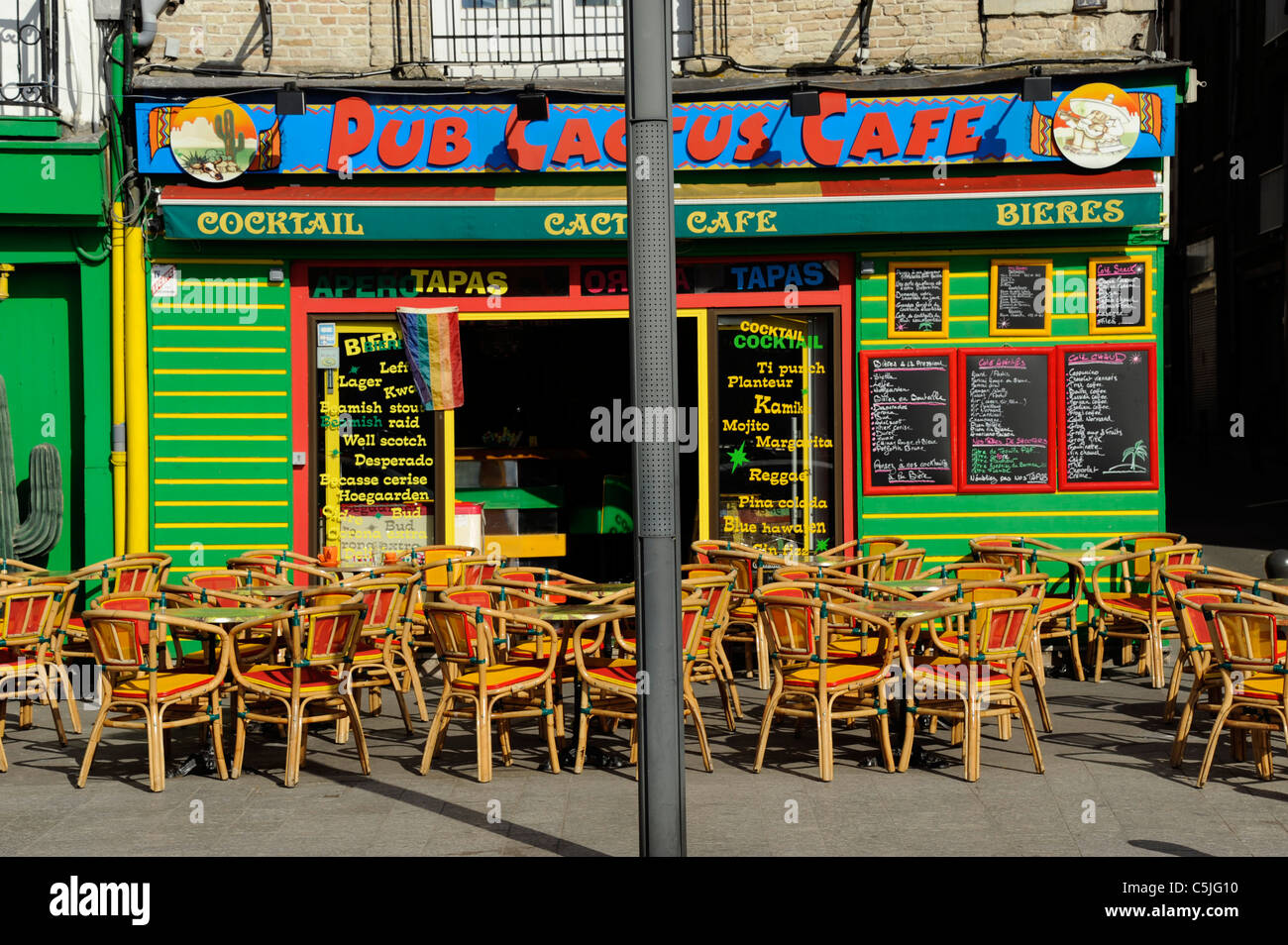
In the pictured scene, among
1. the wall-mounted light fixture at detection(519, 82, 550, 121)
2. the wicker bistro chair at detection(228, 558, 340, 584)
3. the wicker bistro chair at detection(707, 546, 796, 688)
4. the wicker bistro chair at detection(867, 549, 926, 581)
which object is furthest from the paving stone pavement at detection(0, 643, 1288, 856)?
the wall-mounted light fixture at detection(519, 82, 550, 121)

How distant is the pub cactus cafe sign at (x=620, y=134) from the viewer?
11.7 meters

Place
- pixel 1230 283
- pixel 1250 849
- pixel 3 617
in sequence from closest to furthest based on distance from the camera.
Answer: pixel 1250 849
pixel 3 617
pixel 1230 283

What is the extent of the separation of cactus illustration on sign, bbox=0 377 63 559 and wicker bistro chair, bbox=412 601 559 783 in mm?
5058

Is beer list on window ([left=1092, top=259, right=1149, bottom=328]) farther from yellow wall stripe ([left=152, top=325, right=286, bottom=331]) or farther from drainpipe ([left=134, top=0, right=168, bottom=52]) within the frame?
drainpipe ([left=134, top=0, right=168, bottom=52])

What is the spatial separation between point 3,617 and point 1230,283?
28.3 m

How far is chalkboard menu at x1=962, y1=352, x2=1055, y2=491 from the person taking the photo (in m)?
12.0

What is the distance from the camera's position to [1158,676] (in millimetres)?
10586

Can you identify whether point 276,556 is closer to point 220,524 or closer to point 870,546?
point 220,524

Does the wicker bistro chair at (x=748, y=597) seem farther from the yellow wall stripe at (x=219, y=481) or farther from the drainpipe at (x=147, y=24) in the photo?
the drainpipe at (x=147, y=24)

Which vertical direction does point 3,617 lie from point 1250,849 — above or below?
above

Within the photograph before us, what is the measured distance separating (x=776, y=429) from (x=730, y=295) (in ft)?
3.80
